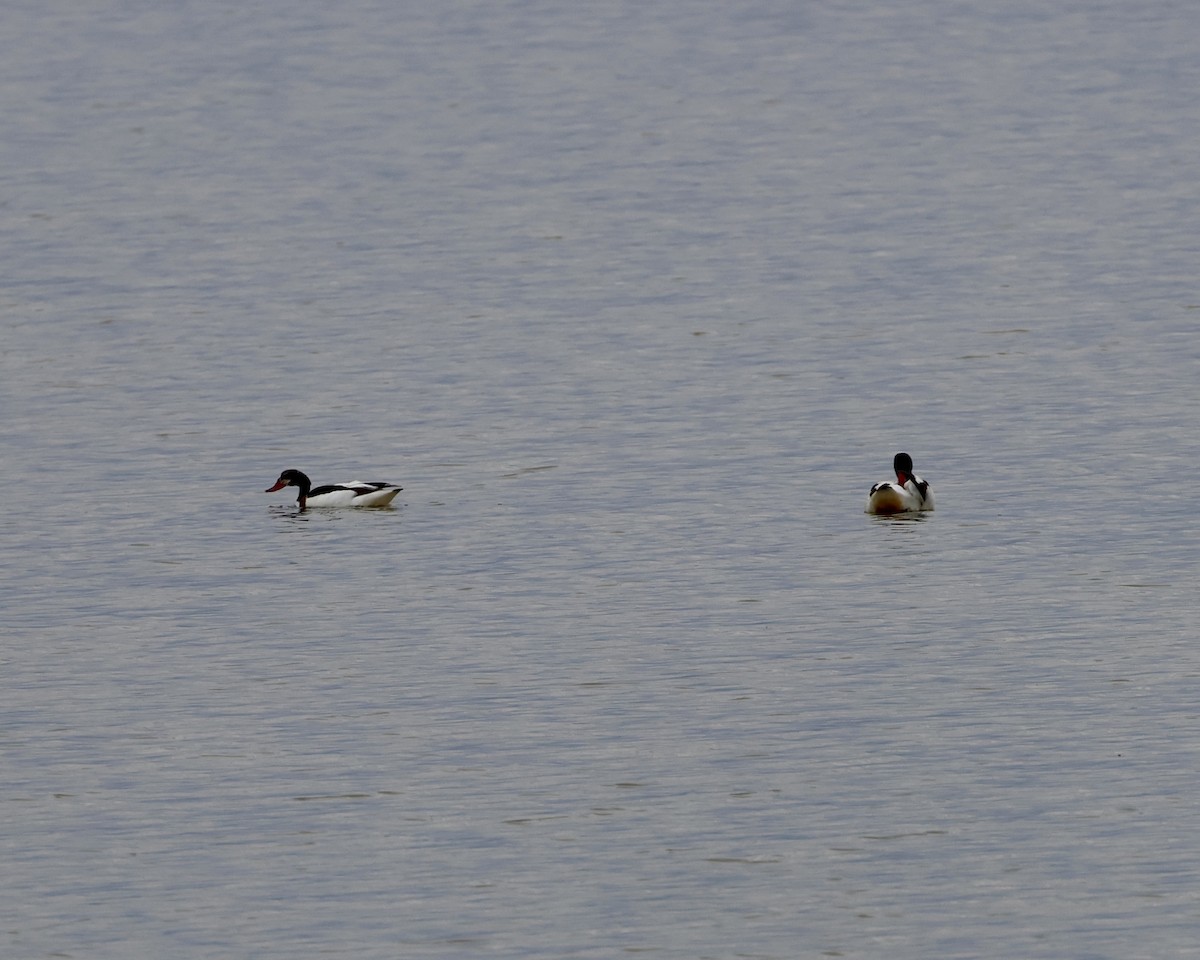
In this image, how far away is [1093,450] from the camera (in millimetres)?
32562

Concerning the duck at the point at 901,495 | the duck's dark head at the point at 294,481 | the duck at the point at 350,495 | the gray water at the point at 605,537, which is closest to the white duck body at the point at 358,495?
the duck at the point at 350,495

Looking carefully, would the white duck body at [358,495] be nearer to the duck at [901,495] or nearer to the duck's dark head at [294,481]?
the duck's dark head at [294,481]

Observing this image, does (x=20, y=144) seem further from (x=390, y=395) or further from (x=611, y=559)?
(x=611, y=559)

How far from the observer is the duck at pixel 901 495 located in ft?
96.5

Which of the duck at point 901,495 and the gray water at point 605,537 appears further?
the duck at point 901,495

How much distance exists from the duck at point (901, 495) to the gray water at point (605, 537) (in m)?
0.36

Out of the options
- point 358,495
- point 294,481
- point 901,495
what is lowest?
point 901,495

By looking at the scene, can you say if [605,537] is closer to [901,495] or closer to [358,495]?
[901,495]

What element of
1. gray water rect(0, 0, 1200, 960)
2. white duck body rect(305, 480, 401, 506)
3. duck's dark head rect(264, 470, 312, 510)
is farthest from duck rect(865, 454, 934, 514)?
duck's dark head rect(264, 470, 312, 510)

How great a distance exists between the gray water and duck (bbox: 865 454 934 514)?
357 mm

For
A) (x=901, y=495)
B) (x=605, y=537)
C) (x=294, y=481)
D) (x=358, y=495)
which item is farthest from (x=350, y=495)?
(x=901, y=495)

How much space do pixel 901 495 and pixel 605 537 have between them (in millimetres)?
3604

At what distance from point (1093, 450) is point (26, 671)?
49.5ft

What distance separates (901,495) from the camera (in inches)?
1161
